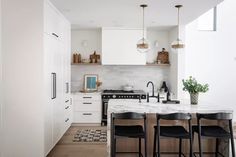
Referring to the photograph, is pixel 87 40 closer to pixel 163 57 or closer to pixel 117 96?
pixel 117 96

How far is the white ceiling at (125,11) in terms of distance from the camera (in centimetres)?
424

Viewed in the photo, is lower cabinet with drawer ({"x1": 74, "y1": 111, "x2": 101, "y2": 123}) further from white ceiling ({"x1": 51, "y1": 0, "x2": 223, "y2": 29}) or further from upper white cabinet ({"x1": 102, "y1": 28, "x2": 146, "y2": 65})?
white ceiling ({"x1": 51, "y1": 0, "x2": 223, "y2": 29})

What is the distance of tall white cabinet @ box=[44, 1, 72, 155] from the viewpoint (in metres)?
3.99

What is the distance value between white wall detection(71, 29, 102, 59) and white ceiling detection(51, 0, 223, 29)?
674mm

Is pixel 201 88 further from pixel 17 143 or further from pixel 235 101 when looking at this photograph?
pixel 235 101

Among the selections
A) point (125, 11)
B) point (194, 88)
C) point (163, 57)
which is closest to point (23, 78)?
point (125, 11)

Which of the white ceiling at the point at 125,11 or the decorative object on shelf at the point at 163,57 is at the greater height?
the white ceiling at the point at 125,11

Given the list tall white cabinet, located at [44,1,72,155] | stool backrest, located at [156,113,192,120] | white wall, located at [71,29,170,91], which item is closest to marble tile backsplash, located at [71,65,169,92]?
white wall, located at [71,29,170,91]

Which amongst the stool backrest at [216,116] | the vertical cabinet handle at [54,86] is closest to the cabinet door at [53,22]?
the vertical cabinet handle at [54,86]

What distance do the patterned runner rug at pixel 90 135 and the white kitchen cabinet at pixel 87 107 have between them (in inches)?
19.0

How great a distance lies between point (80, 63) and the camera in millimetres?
6781

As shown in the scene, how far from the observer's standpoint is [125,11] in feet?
16.0

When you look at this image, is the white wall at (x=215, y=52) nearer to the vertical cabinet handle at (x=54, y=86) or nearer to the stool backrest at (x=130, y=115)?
the vertical cabinet handle at (x=54, y=86)

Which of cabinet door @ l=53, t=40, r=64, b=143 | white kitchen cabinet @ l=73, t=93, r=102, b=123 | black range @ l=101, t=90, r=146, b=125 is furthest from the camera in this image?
white kitchen cabinet @ l=73, t=93, r=102, b=123
